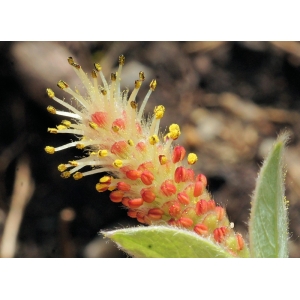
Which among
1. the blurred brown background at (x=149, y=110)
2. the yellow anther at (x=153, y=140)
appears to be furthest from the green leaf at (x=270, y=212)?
the blurred brown background at (x=149, y=110)

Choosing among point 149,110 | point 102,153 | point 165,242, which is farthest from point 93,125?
point 149,110

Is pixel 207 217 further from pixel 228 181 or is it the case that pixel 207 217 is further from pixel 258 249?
pixel 228 181

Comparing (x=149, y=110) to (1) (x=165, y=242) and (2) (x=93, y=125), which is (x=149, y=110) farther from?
(1) (x=165, y=242)

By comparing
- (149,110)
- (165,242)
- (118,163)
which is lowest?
(165,242)

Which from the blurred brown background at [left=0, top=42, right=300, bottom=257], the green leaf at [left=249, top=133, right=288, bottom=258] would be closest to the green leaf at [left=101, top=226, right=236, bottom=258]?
the green leaf at [left=249, top=133, right=288, bottom=258]

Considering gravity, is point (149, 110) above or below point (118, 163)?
above
